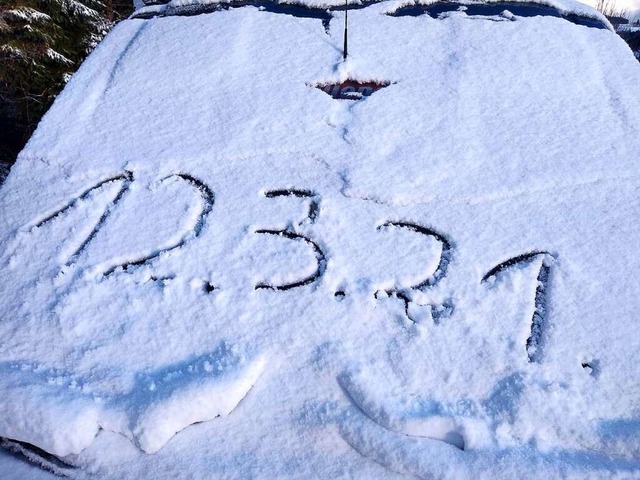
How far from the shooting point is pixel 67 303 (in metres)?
1.41

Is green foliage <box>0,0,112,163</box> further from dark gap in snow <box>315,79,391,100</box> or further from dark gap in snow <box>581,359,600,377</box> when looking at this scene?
dark gap in snow <box>581,359,600,377</box>

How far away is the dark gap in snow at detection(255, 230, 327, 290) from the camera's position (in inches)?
55.8

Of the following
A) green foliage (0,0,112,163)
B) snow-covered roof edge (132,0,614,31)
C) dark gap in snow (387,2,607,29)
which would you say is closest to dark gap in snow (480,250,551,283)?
dark gap in snow (387,2,607,29)

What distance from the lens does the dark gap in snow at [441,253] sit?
1.41 metres

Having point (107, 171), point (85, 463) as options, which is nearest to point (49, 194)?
point (107, 171)

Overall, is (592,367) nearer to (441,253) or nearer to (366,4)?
(441,253)

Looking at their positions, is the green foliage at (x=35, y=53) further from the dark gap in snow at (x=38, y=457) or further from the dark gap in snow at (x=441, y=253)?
the dark gap in snow at (x=441, y=253)

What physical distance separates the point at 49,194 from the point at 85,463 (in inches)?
36.2

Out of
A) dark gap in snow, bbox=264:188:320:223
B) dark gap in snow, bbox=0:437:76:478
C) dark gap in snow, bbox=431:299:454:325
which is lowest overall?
dark gap in snow, bbox=0:437:76:478

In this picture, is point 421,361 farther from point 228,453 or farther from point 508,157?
point 508,157

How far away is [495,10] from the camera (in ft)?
7.71

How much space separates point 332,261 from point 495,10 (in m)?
1.62

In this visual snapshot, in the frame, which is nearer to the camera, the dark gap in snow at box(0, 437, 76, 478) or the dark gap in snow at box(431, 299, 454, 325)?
the dark gap in snow at box(0, 437, 76, 478)

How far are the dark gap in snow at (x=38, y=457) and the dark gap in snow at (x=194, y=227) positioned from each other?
0.48 m
